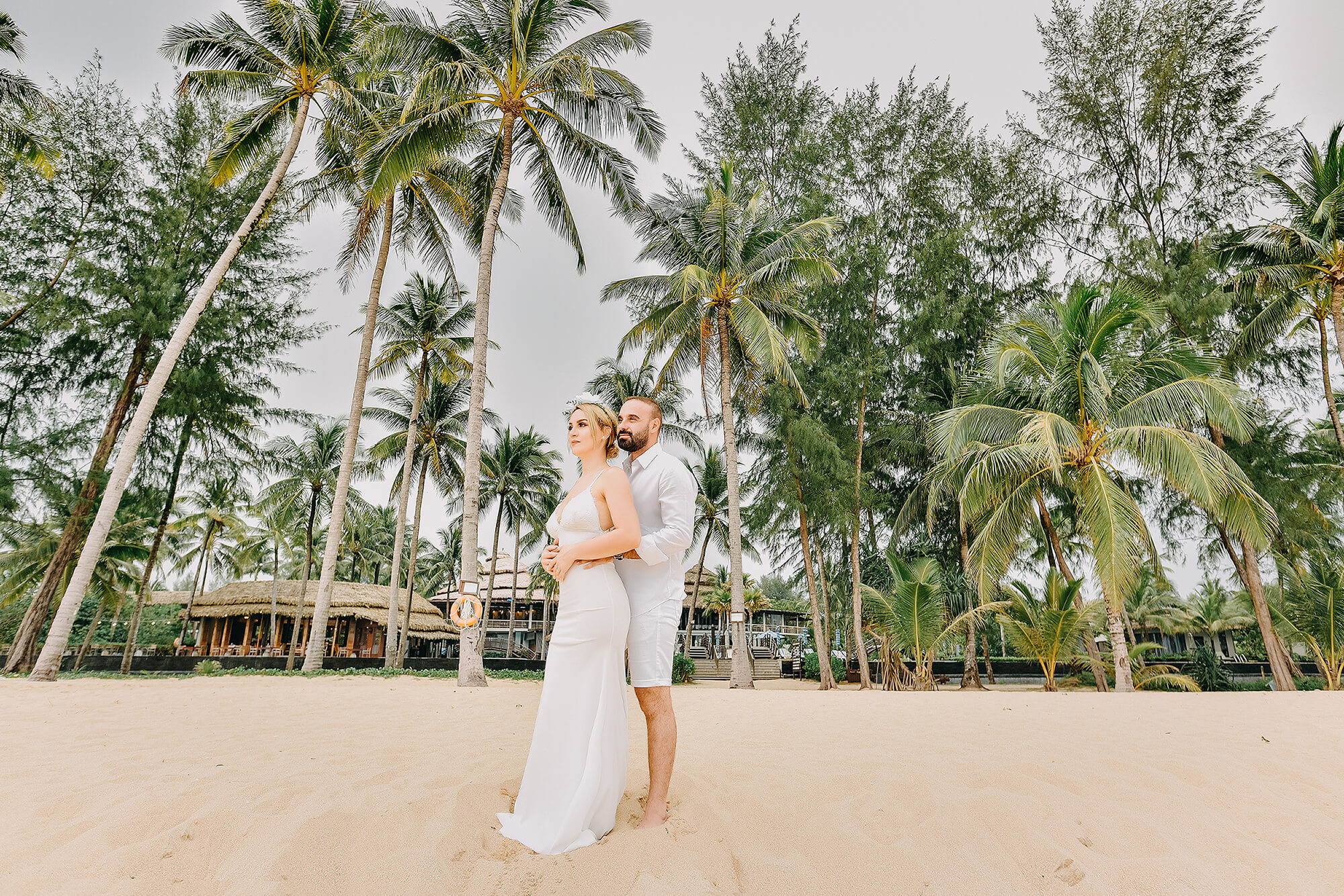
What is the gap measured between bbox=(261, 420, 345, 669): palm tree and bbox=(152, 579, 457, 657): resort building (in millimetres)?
1035

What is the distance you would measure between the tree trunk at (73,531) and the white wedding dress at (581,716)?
627 inches

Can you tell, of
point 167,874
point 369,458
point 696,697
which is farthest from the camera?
point 369,458

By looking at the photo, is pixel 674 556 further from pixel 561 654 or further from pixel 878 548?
pixel 878 548

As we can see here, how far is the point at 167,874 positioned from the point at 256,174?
17.5 meters

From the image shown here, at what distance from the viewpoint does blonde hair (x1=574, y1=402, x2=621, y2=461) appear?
257cm

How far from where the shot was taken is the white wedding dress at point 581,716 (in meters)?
2.21

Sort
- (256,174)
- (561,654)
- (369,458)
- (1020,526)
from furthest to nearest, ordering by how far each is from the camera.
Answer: (369,458) → (256,174) → (1020,526) → (561,654)

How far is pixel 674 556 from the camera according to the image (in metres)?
2.51

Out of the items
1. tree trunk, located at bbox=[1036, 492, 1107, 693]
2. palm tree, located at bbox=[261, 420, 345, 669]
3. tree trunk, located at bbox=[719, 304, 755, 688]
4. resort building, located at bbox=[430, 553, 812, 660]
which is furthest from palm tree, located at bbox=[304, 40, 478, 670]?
resort building, located at bbox=[430, 553, 812, 660]

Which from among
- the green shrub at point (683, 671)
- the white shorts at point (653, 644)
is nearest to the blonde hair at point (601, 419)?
the white shorts at point (653, 644)

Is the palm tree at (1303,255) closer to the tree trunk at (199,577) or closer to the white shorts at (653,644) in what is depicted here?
the white shorts at (653,644)

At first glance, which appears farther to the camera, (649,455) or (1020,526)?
(1020,526)

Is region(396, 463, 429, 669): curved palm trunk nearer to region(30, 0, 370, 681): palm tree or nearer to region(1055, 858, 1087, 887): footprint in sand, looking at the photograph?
region(30, 0, 370, 681): palm tree

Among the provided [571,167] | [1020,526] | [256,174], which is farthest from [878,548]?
[256,174]
